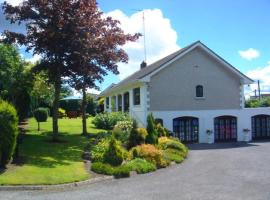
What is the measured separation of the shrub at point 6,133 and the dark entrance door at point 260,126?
68.8 ft

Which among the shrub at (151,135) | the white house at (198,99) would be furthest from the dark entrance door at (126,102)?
the shrub at (151,135)

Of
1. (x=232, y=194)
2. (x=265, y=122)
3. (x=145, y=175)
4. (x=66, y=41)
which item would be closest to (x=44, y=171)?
(x=145, y=175)

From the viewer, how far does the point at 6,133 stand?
14422 mm

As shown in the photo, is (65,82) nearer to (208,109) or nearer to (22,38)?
(22,38)

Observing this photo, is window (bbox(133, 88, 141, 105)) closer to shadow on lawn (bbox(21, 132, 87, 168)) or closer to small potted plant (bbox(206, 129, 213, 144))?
small potted plant (bbox(206, 129, 213, 144))

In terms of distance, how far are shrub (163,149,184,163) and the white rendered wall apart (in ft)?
25.5

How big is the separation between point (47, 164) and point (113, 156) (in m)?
2.61

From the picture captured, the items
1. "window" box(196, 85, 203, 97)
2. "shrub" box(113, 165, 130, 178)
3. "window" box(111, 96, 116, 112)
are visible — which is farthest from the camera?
"window" box(111, 96, 116, 112)

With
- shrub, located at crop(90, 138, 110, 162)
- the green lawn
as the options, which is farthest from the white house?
shrub, located at crop(90, 138, 110, 162)

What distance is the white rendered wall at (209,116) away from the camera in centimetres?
2817

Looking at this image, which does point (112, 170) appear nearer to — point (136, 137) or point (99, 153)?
point (99, 153)

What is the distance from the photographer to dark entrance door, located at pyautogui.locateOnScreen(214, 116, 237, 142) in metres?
29.8

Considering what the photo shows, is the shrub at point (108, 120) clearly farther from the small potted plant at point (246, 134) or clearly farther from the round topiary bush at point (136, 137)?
the round topiary bush at point (136, 137)

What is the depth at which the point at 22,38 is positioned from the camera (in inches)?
832
